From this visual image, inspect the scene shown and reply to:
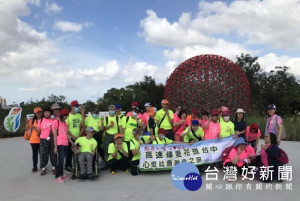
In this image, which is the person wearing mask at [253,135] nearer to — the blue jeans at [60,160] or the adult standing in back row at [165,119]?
the adult standing in back row at [165,119]

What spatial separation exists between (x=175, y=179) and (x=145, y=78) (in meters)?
26.1

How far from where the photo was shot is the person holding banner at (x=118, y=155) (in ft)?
20.2

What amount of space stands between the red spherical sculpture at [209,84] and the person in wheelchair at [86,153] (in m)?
5.44

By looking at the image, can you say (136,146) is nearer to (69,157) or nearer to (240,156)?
(69,157)

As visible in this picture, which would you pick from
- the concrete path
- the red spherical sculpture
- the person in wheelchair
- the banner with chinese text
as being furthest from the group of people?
the red spherical sculpture

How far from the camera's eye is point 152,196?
15.8 ft

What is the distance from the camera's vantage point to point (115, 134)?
20.9 ft

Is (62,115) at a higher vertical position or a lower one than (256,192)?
higher

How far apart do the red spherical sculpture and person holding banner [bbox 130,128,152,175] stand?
4635mm

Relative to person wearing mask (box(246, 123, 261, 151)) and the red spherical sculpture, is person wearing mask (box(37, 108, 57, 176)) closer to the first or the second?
person wearing mask (box(246, 123, 261, 151))

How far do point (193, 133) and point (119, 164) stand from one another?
1.77 m

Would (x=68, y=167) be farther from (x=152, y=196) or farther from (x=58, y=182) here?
(x=152, y=196)

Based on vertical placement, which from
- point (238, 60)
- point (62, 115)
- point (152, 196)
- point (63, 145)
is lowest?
point (152, 196)

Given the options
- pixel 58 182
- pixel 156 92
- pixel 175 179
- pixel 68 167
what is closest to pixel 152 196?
pixel 175 179
